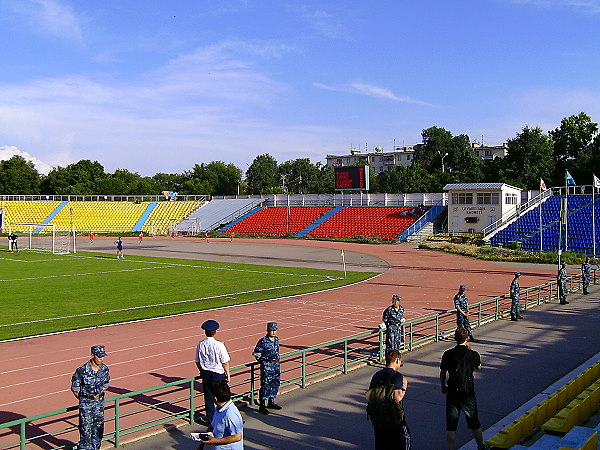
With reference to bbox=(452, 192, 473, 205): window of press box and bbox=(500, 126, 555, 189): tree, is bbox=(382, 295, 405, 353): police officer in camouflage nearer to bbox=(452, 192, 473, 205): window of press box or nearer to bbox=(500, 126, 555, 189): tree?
bbox=(452, 192, 473, 205): window of press box

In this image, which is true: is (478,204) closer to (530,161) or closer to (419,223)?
(419,223)

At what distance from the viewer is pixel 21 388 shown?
42.7 feet

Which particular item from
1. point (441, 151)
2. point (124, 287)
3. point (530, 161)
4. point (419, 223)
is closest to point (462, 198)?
point (419, 223)

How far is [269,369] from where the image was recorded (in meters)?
10.6

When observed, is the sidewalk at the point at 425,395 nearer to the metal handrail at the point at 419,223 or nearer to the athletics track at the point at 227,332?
the athletics track at the point at 227,332

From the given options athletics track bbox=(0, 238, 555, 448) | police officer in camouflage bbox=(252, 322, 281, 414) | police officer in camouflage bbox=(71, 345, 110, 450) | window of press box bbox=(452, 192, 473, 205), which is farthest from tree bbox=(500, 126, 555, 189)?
→ police officer in camouflage bbox=(71, 345, 110, 450)

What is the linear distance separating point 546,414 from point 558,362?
235 inches

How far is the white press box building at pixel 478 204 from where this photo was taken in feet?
190

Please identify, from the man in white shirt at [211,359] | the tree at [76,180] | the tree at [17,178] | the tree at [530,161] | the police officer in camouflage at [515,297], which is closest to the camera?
the man in white shirt at [211,359]

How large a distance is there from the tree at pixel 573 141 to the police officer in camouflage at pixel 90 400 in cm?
8140

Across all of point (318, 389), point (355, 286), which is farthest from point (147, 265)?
point (318, 389)

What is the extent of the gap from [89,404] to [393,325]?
7.73 meters

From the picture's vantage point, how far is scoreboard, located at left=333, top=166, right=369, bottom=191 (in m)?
73.6

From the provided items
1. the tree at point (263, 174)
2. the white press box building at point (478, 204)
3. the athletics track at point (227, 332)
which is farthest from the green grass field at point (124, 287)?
the tree at point (263, 174)
